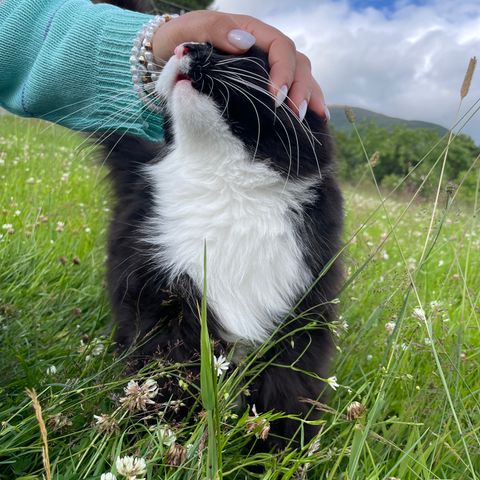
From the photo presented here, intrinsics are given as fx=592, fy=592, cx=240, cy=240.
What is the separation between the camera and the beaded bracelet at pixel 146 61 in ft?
5.96

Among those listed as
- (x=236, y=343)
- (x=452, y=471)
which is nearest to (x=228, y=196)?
(x=236, y=343)

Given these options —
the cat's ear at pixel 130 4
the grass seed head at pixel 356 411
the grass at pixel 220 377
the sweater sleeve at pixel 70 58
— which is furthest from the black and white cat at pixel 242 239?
the cat's ear at pixel 130 4

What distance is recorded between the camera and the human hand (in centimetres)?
160

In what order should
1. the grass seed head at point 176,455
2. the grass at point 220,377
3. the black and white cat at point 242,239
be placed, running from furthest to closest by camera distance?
the black and white cat at point 242,239 → the grass at point 220,377 → the grass seed head at point 176,455

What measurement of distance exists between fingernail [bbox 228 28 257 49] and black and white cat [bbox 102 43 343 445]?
0.23ft

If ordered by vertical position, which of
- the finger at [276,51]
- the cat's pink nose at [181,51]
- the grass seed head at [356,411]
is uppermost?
the finger at [276,51]

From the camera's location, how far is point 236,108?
1.70 meters

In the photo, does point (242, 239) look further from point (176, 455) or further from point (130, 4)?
point (130, 4)

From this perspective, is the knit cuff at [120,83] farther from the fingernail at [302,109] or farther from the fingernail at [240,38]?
the fingernail at [302,109]

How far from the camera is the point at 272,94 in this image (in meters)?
1.63

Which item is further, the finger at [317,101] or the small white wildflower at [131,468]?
the finger at [317,101]

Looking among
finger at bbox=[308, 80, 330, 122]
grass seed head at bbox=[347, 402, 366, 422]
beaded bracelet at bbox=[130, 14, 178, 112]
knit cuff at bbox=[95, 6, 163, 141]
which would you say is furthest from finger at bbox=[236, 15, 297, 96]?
grass seed head at bbox=[347, 402, 366, 422]

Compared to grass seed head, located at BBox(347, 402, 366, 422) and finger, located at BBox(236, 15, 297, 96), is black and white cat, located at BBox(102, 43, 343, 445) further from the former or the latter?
grass seed head, located at BBox(347, 402, 366, 422)

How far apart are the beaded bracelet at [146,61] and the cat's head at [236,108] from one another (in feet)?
0.29
